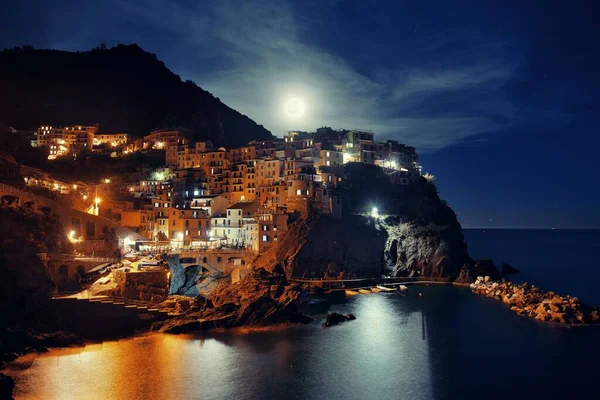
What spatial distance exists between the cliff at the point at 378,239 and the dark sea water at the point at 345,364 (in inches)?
513

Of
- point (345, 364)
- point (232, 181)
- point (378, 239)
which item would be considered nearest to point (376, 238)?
point (378, 239)

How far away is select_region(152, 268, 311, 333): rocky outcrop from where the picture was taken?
39.7 meters

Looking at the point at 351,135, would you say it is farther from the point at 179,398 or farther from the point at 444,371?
the point at 179,398

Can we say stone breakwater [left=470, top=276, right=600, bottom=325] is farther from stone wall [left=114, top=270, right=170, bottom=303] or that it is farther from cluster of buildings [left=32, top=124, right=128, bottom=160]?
cluster of buildings [left=32, top=124, right=128, bottom=160]

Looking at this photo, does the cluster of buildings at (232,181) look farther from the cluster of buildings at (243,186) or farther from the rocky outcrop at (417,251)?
the rocky outcrop at (417,251)

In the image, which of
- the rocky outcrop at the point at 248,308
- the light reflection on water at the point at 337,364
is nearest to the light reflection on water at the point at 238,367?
the light reflection on water at the point at 337,364

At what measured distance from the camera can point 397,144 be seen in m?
79.5

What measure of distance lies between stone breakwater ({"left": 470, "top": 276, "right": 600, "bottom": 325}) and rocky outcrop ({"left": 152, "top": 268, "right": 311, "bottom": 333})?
21194 millimetres

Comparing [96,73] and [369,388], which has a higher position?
[96,73]

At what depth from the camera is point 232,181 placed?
2729 inches

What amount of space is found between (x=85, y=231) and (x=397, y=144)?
49.1 m

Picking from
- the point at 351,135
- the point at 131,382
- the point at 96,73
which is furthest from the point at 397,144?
the point at 96,73

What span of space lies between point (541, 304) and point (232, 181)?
40802mm

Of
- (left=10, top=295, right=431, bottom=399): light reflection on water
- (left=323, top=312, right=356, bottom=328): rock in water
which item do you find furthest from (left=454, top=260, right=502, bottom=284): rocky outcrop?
(left=10, top=295, right=431, bottom=399): light reflection on water
